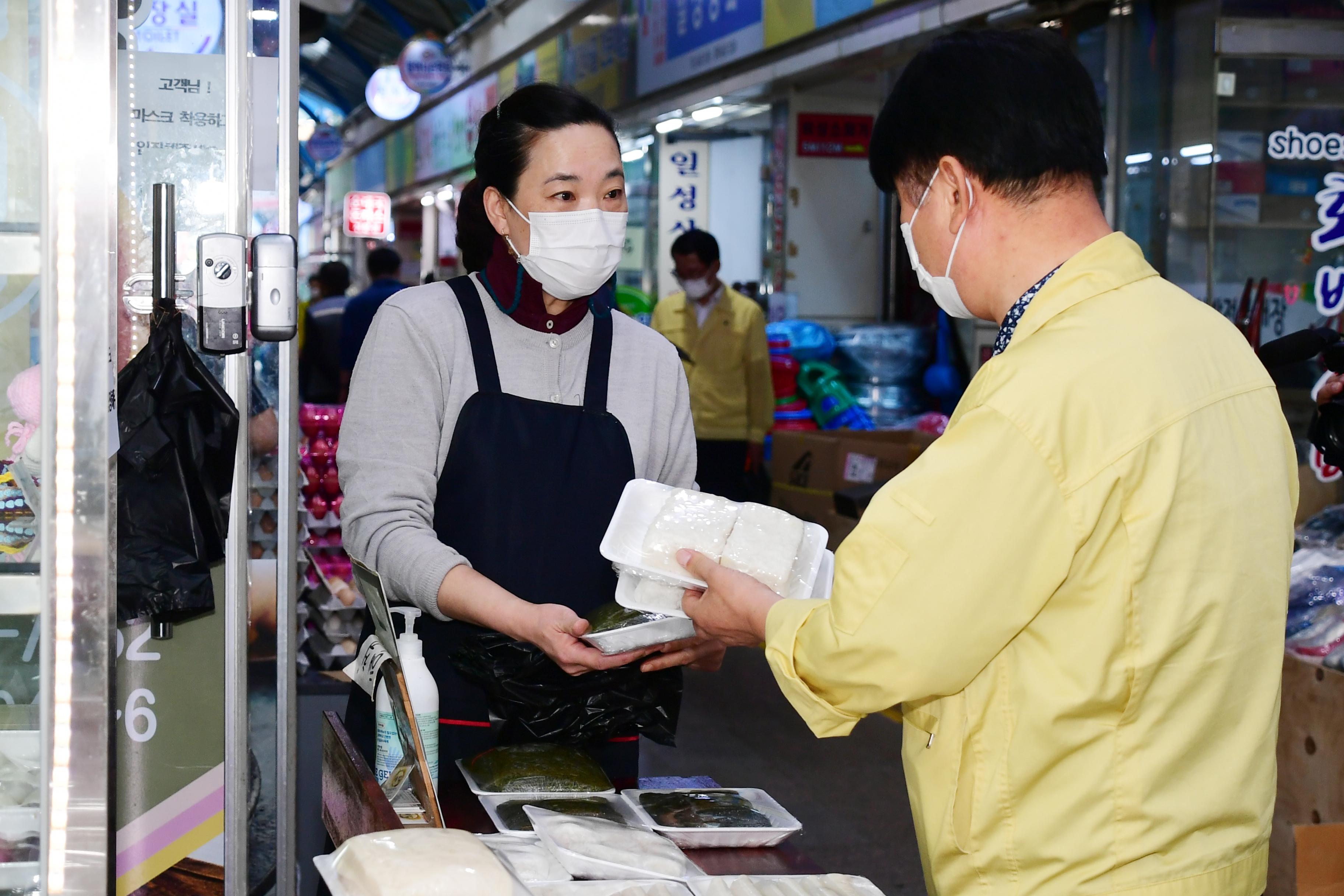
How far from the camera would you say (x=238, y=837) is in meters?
2.26

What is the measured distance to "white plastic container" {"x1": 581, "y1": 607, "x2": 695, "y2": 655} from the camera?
180cm

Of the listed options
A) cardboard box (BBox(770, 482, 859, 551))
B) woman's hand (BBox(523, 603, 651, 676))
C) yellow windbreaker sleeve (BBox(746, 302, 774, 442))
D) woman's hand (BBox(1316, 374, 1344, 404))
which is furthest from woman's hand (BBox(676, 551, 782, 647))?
yellow windbreaker sleeve (BBox(746, 302, 774, 442))

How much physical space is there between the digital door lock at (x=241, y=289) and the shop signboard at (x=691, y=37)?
5990mm

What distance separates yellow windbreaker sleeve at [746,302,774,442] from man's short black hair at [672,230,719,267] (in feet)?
1.24

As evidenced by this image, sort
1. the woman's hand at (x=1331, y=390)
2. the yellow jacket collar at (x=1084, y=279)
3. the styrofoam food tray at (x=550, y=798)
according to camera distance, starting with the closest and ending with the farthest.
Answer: the yellow jacket collar at (x=1084, y=279), the styrofoam food tray at (x=550, y=798), the woman's hand at (x=1331, y=390)

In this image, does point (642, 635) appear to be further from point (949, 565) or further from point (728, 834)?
point (949, 565)

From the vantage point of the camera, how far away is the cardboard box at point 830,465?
6555 mm

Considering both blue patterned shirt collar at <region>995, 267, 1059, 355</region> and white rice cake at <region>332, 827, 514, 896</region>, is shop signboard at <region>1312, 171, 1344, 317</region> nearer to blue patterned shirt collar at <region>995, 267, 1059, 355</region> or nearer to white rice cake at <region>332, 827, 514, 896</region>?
blue patterned shirt collar at <region>995, 267, 1059, 355</region>

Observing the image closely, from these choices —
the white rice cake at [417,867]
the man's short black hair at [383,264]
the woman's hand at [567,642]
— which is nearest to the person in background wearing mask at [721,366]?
the man's short black hair at [383,264]

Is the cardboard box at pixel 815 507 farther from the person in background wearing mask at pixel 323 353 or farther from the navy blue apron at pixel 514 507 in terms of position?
the navy blue apron at pixel 514 507

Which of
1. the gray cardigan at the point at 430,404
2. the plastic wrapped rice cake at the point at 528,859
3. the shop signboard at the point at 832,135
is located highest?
the shop signboard at the point at 832,135

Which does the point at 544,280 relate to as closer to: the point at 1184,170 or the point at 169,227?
the point at 169,227

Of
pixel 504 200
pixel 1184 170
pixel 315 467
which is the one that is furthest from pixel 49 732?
pixel 1184 170

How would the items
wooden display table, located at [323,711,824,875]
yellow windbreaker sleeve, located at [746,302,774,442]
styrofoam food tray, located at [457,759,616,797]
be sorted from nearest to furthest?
wooden display table, located at [323,711,824,875] < styrofoam food tray, located at [457,759,616,797] < yellow windbreaker sleeve, located at [746,302,774,442]
